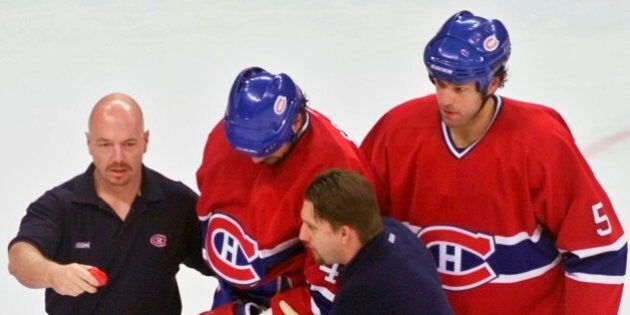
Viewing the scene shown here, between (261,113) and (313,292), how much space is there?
0.39m

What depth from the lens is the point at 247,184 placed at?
247cm

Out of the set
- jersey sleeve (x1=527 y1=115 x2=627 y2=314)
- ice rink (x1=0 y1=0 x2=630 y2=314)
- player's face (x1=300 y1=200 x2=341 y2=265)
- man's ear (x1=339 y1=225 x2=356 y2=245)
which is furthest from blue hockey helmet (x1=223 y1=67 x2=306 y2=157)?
ice rink (x1=0 y1=0 x2=630 y2=314)

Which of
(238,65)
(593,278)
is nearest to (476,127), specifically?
(593,278)

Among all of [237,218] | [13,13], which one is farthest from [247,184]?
[13,13]

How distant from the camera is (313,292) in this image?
2.40 metres

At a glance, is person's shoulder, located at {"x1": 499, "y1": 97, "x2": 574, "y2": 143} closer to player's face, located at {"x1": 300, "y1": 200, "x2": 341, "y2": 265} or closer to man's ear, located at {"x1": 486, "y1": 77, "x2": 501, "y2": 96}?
man's ear, located at {"x1": 486, "y1": 77, "x2": 501, "y2": 96}

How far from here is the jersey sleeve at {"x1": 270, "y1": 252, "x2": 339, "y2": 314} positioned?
92.0 inches

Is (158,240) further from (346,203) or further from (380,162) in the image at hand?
(346,203)

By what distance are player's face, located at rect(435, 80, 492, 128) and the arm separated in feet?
2.48

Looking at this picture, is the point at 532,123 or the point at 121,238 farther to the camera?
the point at 121,238

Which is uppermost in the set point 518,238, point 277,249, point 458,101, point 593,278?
point 458,101

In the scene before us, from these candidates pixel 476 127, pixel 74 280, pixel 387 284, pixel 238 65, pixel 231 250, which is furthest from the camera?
pixel 238 65

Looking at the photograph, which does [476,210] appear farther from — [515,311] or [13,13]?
[13,13]

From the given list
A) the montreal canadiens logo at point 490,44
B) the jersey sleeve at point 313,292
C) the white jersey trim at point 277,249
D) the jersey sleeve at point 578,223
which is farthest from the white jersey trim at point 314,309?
the montreal canadiens logo at point 490,44
